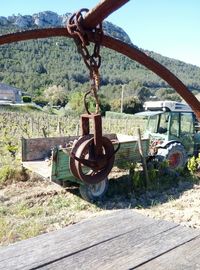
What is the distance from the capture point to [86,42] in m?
1.70

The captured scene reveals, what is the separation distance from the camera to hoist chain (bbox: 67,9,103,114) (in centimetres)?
166

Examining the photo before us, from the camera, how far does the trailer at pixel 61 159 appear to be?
726 centimetres

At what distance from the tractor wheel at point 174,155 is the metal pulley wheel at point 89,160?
7.64 meters

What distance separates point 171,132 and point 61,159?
360cm

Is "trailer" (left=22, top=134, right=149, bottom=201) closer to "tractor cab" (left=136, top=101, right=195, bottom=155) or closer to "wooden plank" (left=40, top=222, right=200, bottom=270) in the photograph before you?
"tractor cab" (left=136, top=101, right=195, bottom=155)

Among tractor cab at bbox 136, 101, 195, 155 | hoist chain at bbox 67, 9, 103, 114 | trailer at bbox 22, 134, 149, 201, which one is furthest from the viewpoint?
tractor cab at bbox 136, 101, 195, 155

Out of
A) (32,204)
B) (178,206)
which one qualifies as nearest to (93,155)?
(32,204)

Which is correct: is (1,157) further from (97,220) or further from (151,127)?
(97,220)

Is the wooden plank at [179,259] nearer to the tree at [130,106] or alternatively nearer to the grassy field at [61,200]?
the grassy field at [61,200]

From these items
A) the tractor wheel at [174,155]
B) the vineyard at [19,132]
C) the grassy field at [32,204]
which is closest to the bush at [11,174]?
the grassy field at [32,204]

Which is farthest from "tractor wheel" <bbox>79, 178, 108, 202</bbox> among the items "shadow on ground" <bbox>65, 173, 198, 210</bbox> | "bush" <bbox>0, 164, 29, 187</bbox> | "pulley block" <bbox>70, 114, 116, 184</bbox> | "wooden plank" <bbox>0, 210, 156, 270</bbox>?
"pulley block" <bbox>70, 114, 116, 184</bbox>

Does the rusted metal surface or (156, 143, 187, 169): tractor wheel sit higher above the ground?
the rusted metal surface

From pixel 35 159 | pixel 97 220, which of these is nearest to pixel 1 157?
pixel 35 159

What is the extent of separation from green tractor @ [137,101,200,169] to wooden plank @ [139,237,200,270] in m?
7.75
